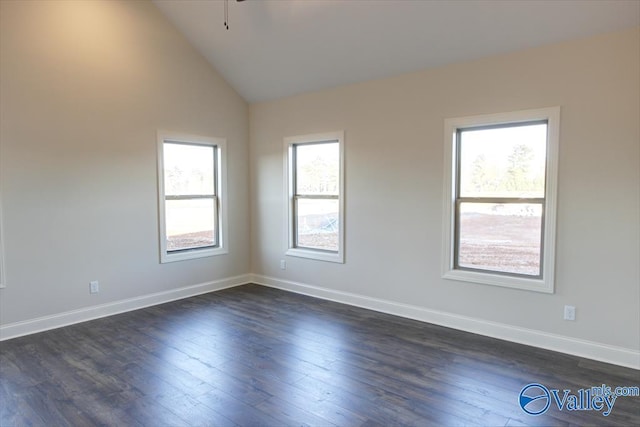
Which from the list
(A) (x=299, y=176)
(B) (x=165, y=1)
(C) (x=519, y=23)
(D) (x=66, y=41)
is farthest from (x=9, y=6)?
(C) (x=519, y=23)

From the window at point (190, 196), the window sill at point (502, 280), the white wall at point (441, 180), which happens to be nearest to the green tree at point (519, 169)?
the white wall at point (441, 180)

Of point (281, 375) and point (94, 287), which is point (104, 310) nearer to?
point (94, 287)

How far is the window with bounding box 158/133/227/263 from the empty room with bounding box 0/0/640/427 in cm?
3

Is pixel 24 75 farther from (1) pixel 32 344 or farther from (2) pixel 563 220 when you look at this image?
(2) pixel 563 220

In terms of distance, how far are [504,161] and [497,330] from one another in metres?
1.67

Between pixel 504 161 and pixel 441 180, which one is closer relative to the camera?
pixel 504 161

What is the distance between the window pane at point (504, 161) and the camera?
3570 mm

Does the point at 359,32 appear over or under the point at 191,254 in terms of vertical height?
over

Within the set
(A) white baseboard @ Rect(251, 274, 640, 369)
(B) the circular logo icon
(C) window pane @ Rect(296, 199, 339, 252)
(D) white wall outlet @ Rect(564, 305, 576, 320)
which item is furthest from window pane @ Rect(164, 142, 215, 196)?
(D) white wall outlet @ Rect(564, 305, 576, 320)

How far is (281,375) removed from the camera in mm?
2980

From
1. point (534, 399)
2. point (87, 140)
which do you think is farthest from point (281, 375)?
point (87, 140)

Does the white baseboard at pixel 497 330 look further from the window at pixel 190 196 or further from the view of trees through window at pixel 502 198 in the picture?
the window at pixel 190 196

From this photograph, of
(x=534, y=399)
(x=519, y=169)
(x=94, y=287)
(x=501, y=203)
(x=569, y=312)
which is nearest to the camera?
(x=534, y=399)

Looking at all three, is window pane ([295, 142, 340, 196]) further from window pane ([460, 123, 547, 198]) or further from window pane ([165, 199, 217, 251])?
window pane ([460, 123, 547, 198])
